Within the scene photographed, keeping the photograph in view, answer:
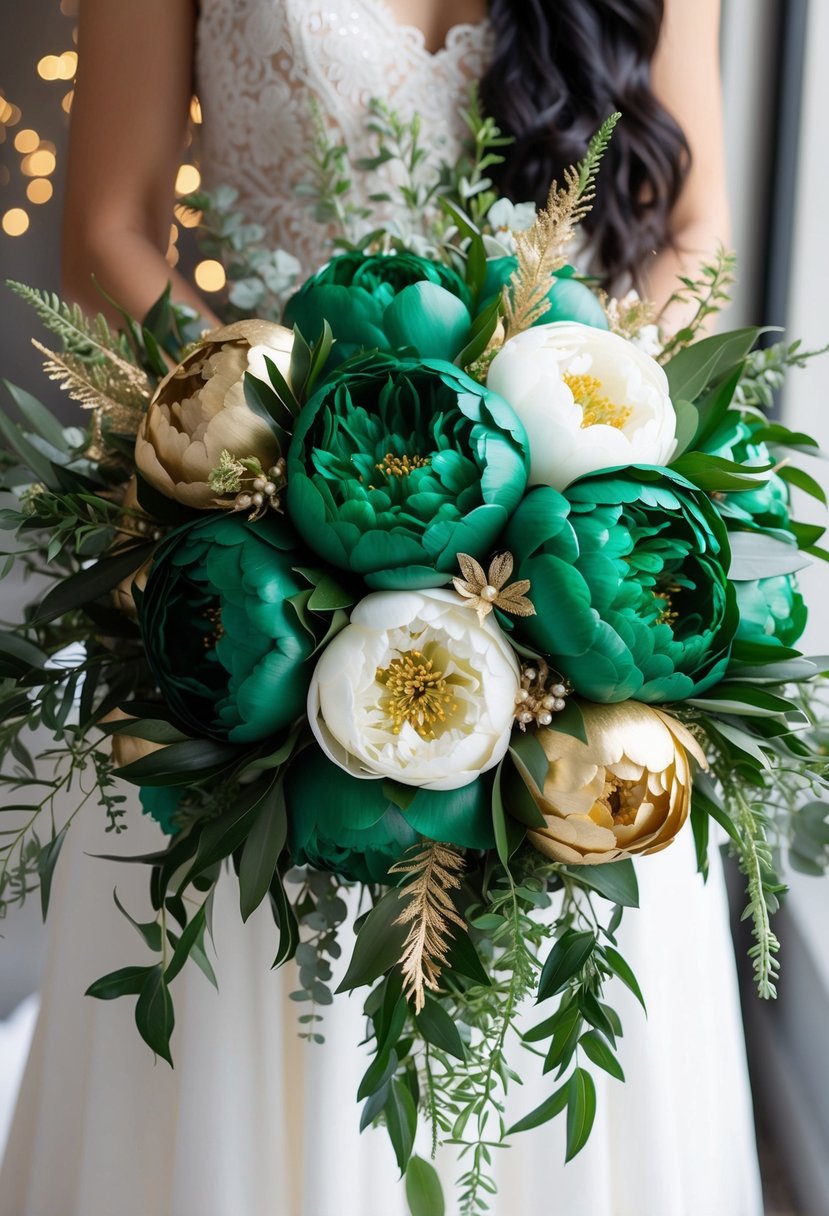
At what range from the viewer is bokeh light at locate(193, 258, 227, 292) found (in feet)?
4.10

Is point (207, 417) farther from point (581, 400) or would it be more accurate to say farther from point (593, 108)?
point (593, 108)

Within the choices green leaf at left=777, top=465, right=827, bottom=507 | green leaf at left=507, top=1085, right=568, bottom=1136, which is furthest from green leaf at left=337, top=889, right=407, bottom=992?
green leaf at left=777, top=465, right=827, bottom=507

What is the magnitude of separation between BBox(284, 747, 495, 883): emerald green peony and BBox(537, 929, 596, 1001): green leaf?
2.5 inches

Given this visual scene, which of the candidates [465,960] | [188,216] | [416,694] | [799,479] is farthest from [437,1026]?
[188,216]

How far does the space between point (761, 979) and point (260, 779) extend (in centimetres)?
22

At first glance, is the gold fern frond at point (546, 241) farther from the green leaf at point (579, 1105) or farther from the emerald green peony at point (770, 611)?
the green leaf at point (579, 1105)

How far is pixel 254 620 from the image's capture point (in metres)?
0.36

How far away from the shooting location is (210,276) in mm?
1256

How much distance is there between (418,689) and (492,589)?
5 cm

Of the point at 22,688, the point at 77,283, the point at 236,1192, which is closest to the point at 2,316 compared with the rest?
the point at 77,283

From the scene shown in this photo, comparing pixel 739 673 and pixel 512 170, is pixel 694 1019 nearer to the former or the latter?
pixel 739 673

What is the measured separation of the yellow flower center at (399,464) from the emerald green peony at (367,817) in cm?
12

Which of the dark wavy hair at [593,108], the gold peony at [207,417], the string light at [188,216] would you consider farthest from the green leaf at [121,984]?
the dark wavy hair at [593,108]

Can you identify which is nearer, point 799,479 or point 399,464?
point 399,464
